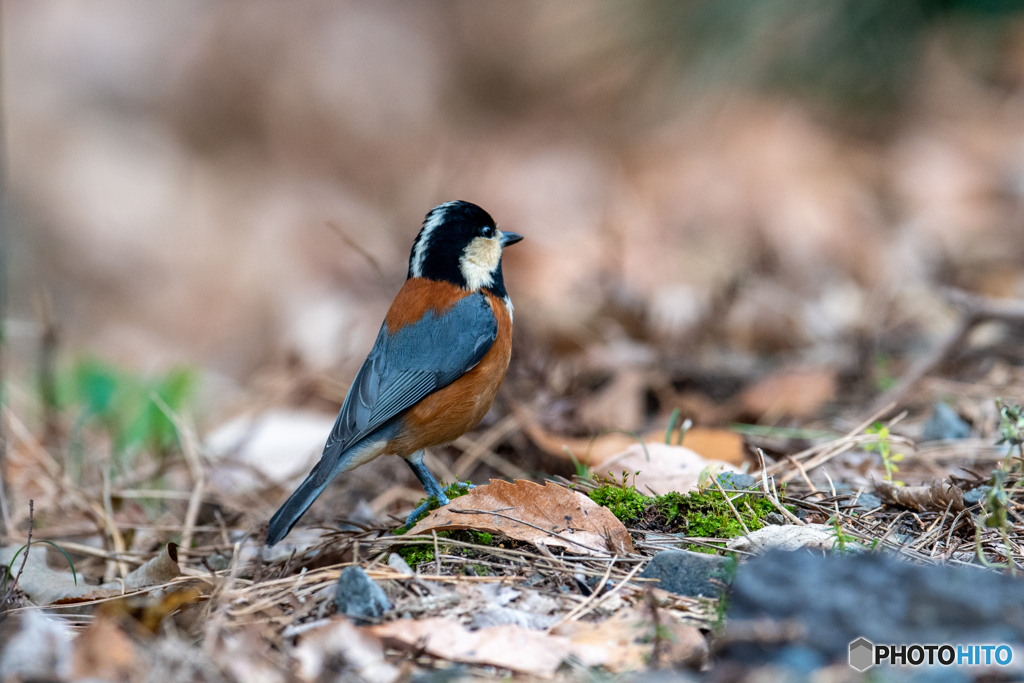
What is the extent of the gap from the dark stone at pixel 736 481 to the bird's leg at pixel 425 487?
1060mm

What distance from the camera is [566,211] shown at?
1038 centimetres

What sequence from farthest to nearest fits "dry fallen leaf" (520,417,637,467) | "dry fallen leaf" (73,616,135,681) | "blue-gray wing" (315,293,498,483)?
"dry fallen leaf" (520,417,637,467) → "blue-gray wing" (315,293,498,483) → "dry fallen leaf" (73,616,135,681)

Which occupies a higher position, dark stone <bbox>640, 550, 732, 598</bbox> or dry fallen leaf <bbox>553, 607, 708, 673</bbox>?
dark stone <bbox>640, 550, 732, 598</bbox>

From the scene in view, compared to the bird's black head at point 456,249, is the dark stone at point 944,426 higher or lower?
lower

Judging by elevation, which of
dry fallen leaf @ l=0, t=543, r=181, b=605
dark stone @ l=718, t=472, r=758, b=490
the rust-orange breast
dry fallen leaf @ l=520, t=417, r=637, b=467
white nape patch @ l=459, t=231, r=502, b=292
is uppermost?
white nape patch @ l=459, t=231, r=502, b=292

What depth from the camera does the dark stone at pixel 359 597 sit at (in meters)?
2.61

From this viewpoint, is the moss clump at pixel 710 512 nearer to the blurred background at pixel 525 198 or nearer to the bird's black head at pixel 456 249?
the blurred background at pixel 525 198

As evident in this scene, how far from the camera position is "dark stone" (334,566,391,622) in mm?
2609

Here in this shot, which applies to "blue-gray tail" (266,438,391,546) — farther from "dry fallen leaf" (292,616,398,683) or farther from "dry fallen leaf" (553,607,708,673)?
"dry fallen leaf" (553,607,708,673)

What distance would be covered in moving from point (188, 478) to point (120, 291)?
6.37 metres

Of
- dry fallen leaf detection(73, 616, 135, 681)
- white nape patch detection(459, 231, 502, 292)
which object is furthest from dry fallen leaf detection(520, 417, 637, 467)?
Result: dry fallen leaf detection(73, 616, 135, 681)

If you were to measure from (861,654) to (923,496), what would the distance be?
4.53ft

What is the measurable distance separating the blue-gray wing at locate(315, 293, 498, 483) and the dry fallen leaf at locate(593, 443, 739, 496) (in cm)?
76

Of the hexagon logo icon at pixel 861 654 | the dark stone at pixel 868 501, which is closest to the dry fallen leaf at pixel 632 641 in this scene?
the hexagon logo icon at pixel 861 654
